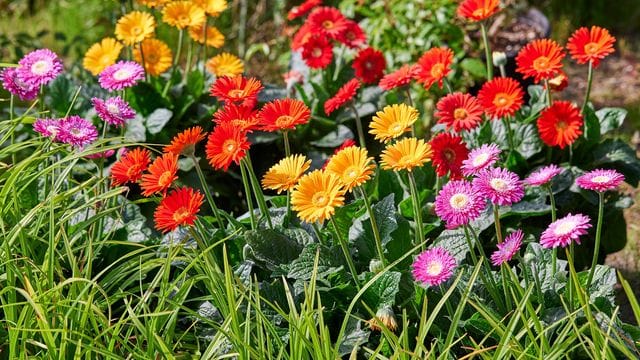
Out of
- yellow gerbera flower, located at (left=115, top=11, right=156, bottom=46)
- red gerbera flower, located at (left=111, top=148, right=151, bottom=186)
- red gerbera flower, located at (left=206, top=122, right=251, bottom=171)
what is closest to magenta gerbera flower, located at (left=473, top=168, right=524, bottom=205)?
red gerbera flower, located at (left=206, top=122, right=251, bottom=171)

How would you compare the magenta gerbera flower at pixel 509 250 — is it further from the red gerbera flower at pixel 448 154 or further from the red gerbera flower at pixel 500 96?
the red gerbera flower at pixel 500 96

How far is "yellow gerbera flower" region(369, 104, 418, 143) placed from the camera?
1.95 m

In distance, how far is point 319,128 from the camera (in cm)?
302

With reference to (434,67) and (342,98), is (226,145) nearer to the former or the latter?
(342,98)

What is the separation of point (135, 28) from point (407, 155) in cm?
122

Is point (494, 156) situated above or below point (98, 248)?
above

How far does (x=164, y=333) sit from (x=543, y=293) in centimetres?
80

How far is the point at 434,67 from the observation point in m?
2.34

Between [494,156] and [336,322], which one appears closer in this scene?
[494,156]

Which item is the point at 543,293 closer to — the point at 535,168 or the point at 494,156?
the point at 494,156

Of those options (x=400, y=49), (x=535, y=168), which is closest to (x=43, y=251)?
(x=535, y=168)

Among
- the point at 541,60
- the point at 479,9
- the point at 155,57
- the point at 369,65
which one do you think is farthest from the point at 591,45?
the point at 155,57

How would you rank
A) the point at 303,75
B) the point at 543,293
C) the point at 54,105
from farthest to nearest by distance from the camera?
1. the point at 303,75
2. the point at 54,105
3. the point at 543,293

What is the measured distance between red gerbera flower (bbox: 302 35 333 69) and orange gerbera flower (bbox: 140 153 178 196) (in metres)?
0.93
